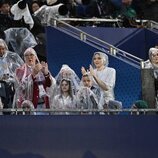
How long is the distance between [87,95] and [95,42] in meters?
3.37

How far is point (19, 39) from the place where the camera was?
1357 cm

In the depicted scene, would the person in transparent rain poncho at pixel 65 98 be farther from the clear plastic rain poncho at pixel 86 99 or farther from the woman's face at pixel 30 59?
the woman's face at pixel 30 59

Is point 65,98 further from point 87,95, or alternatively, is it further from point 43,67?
point 43,67

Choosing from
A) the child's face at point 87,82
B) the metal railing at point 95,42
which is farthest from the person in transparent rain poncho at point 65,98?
the metal railing at point 95,42

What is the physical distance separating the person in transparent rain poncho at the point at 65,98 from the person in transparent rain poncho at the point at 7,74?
2.13 ft

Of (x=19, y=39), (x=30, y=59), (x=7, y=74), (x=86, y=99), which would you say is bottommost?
(x=86, y=99)

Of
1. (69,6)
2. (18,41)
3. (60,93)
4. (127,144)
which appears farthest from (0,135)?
(69,6)

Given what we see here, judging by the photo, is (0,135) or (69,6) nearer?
(0,135)

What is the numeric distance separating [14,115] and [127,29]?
5623mm

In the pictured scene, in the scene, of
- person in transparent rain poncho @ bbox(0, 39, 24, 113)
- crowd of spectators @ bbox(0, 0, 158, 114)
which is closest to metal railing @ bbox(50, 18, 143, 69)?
crowd of spectators @ bbox(0, 0, 158, 114)

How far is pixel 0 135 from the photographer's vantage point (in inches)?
399

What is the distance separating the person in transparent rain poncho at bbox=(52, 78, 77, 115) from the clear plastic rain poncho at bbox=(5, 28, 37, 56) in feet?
9.96

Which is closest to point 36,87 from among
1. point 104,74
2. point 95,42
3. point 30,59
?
point 30,59

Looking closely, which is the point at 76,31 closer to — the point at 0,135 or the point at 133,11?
the point at 133,11
